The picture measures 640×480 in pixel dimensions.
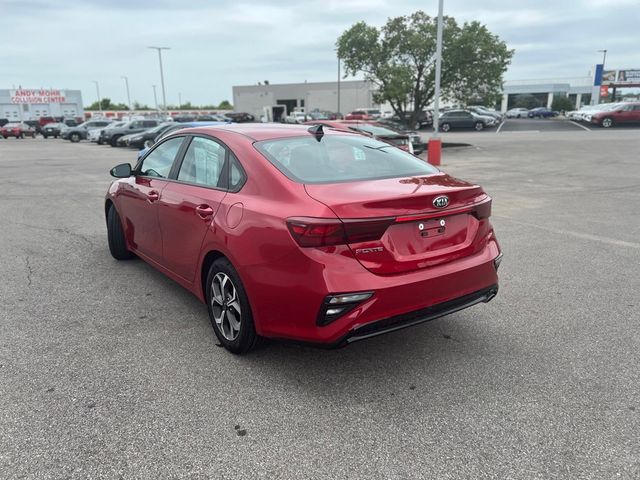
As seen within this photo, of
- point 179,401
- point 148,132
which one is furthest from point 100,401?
point 148,132

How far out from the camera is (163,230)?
172 inches

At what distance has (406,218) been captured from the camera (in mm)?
2979

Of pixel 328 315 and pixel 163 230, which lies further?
pixel 163 230

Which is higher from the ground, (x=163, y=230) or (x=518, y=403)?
(x=163, y=230)

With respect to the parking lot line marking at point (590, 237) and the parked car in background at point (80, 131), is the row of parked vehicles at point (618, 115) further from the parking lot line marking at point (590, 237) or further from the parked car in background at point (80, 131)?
the parked car in background at point (80, 131)

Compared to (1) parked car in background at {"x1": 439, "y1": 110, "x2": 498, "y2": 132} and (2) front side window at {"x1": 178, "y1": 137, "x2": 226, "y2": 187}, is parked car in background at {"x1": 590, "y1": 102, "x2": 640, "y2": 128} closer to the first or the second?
(1) parked car in background at {"x1": 439, "y1": 110, "x2": 498, "y2": 132}

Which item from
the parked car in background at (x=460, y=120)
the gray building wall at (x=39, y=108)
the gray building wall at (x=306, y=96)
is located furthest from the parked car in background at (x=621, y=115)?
the gray building wall at (x=39, y=108)

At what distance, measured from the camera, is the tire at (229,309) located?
3305 millimetres

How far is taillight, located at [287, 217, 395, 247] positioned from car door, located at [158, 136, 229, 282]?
3.03 ft

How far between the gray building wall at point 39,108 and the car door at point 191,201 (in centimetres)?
8387

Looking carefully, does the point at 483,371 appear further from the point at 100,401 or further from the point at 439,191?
the point at 100,401

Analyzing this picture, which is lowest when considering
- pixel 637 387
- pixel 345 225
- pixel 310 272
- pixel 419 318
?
pixel 637 387

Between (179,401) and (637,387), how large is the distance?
2.85 meters

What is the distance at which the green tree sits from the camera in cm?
2586
